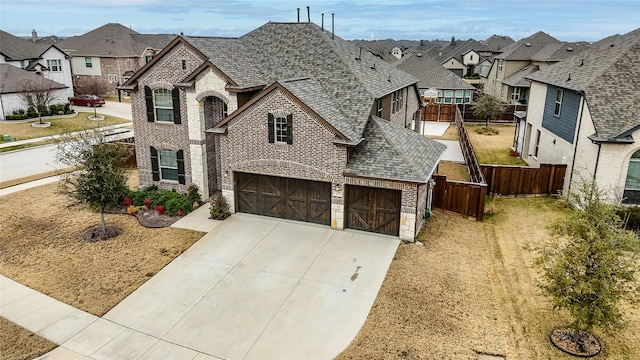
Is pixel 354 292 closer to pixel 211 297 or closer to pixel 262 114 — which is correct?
pixel 211 297

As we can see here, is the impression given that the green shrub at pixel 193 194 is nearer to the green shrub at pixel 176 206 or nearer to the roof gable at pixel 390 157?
the green shrub at pixel 176 206

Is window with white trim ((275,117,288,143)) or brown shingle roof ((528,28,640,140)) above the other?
brown shingle roof ((528,28,640,140))

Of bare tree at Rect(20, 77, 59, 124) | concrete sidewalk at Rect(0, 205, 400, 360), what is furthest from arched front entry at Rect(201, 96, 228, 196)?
bare tree at Rect(20, 77, 59, 124)

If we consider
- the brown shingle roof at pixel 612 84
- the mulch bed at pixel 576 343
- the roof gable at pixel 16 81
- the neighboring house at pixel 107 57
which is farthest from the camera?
the neighboring house at pixel 107 57

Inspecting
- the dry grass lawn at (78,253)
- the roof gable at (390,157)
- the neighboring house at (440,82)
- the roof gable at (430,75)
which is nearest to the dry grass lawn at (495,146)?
the neighboring house at (440,82)

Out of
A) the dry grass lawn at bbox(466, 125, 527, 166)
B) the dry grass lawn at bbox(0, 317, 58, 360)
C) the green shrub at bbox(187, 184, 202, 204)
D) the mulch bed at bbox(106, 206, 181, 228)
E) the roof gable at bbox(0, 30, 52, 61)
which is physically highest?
the roof gable at bbox(0, 30, 52, 61)

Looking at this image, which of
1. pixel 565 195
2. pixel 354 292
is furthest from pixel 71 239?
pixel 565 195

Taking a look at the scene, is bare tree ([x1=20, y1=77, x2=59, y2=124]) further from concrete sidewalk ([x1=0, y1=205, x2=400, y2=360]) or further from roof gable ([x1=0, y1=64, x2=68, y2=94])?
concrete sidewalk ([x1=0, y1=205, x2=400, y2=360])

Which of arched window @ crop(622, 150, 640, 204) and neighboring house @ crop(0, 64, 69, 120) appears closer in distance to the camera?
arched window @ crop(622, 150, 640, 204)
